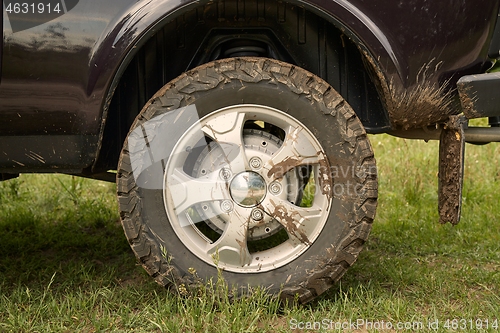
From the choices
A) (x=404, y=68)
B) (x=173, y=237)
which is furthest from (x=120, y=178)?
(x=404, y=68)

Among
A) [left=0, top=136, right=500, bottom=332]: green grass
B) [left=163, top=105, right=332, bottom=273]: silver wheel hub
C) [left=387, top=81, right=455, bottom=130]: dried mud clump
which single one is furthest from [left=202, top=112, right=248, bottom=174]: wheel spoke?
[left=387, top=81, right=455, bottom=130]: dried mud clump

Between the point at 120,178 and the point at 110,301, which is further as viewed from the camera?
the point at 110,301

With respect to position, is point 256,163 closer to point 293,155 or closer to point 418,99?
point 293,155

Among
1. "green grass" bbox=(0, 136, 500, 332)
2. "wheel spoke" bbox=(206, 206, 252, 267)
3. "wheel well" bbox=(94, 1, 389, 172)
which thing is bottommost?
"green grass" bbox=(0, 136, 500, 332)

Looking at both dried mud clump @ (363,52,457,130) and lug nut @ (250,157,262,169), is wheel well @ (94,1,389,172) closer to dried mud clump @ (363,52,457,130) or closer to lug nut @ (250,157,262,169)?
dried mud clump @ (363,52,457,130)

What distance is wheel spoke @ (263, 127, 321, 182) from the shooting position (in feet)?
8.27

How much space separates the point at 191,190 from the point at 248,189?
0.24 m

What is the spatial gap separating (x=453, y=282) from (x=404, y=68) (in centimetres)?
116

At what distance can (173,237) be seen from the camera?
8.37 ft

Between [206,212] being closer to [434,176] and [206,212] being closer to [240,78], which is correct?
[240,78]

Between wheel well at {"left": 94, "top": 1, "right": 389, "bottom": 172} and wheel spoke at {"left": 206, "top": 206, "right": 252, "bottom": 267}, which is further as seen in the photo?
wheel well at {"left": 94, "top": 1, "right": 389, "bottom": 172}

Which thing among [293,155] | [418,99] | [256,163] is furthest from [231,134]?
[418,99]

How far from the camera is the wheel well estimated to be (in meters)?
2.65

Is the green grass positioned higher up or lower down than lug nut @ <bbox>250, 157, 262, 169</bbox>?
lower down
